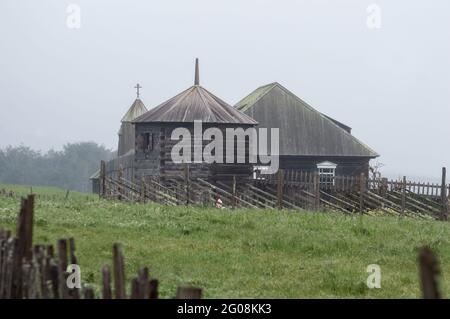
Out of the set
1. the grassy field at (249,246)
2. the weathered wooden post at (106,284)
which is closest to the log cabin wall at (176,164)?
the grassy field at (249,246)

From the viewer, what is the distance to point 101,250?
549 inches

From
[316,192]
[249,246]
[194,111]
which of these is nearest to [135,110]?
[194,111]

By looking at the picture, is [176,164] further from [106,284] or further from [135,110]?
[135,110]

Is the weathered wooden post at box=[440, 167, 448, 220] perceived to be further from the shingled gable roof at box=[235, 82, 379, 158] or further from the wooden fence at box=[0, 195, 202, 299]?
the wooden fence at box=[0, 195, 202, 299]

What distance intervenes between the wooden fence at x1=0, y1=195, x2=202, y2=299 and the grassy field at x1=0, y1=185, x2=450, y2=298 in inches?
130

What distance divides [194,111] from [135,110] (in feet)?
92.5

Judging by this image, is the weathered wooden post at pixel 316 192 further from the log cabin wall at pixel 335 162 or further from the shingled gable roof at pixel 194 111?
the log cabin wall at pixel 335 162

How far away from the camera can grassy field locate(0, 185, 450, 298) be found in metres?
11.5

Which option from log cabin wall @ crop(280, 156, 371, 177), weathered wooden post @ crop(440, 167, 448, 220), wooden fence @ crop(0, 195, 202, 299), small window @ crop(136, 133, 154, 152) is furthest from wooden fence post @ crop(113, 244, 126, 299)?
log cabin wall @ crop(280, 156, 371, 177)

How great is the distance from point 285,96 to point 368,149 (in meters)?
5.66

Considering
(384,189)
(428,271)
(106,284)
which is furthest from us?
(384,189)

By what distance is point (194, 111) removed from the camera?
3291 centimetres
